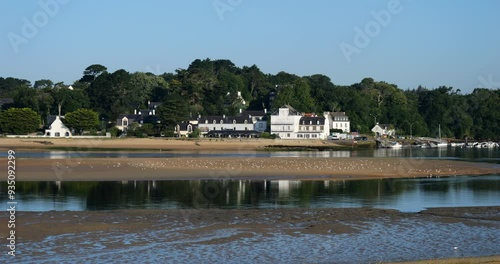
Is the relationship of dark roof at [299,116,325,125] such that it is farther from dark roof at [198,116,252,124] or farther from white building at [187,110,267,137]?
dark roof at [198,116,252,124]

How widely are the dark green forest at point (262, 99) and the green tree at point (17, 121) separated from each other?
48.1 ft

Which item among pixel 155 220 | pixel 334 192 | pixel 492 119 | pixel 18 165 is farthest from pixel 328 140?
pixel 155 220

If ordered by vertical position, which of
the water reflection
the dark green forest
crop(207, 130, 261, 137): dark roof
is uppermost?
the dark green forest

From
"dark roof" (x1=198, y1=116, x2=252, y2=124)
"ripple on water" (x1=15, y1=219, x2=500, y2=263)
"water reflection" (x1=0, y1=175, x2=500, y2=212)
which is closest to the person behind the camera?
"ripple on water" (x1=15, y1=219, x2=500, y2=263)

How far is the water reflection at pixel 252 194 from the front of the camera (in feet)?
85.5

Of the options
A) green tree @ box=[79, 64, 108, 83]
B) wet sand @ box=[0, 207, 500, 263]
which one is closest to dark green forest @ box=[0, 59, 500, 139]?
green tree @ box=[79, 64, 108, 83]

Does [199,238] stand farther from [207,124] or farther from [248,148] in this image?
[207,124]

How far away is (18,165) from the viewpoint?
141ft

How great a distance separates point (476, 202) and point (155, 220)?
45.4ft

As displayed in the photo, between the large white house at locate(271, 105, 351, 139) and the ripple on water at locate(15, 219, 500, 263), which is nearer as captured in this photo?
the ripple on water at locate(15, 219, 500, 263)

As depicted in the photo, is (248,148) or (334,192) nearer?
(334,192)

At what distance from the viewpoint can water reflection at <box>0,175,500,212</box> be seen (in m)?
26.0

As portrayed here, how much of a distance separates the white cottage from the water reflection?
60.1m

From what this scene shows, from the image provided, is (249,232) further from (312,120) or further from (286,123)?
(312,120)
